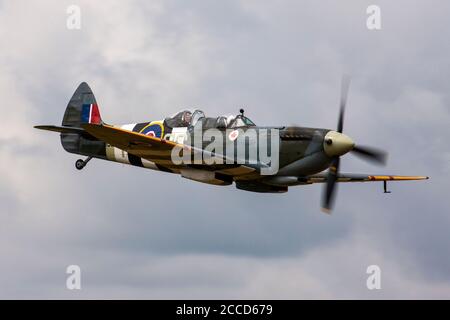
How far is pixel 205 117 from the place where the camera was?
31750mm

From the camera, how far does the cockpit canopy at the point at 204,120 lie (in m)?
31.0

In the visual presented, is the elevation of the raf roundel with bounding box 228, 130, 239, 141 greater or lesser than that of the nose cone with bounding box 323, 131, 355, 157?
greater

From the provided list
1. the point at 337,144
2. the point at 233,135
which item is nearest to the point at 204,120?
the point at 233,135

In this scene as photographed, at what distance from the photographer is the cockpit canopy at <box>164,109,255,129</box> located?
30969 mm

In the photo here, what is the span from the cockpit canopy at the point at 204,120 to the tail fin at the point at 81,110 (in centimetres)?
426

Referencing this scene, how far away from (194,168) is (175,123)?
71.9 inches

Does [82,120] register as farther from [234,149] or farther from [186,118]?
[234,149]

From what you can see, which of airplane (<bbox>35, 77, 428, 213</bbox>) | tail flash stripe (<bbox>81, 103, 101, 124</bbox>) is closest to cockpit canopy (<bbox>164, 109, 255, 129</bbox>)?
airplane (<bbox>35, 77, 428, 213</bbox>)

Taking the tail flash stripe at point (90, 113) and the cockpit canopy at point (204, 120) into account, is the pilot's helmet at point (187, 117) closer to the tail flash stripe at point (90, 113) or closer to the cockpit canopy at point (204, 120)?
the cockpit canopy at point (204, 120)

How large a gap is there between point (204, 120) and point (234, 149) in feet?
5.32

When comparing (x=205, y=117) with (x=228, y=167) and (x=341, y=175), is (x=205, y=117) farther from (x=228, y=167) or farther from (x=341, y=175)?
(x=341, y=175)

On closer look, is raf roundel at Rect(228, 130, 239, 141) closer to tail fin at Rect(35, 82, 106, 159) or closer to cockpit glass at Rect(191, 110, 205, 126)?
cockpit glass at Rect(191, 110, 205, 126)

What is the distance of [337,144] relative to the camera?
29.1 m

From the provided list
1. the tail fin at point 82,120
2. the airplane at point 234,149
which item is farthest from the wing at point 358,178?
the tail fin at point 82,120
